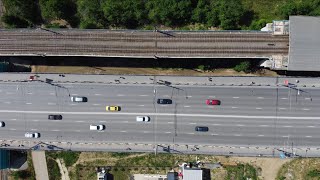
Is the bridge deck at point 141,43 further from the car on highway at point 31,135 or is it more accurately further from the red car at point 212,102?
the car on highway at point 31,135

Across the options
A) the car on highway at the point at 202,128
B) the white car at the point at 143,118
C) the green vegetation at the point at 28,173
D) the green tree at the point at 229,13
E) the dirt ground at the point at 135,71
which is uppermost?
the green tree at the point at 229,13

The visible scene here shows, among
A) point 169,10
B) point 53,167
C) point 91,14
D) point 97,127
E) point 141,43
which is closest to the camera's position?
point 141,43

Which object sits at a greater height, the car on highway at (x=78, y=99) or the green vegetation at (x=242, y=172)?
the car on highway at (x=78, y=99)

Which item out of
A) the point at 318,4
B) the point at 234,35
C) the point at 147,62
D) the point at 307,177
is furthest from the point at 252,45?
the point at 307,177

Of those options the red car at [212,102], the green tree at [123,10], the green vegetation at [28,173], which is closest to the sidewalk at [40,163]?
the green vegetation at [28,173]

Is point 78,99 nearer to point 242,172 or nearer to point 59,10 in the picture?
point 59,10

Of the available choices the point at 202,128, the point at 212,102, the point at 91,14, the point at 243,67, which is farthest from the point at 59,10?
the point at 243,67
